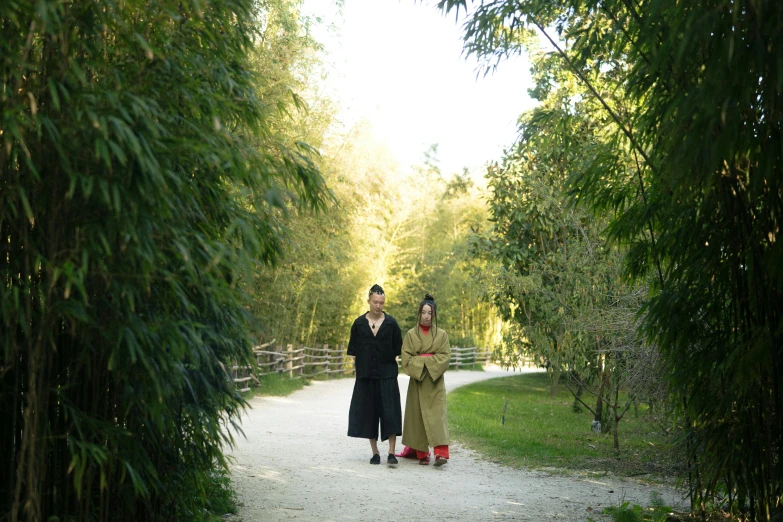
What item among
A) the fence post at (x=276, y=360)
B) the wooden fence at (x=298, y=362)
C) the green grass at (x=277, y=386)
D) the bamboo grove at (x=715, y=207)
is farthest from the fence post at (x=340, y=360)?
the bamboo grove at (x=715, y=207)

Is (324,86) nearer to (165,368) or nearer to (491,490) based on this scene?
(491,490)

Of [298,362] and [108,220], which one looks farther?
[298,362]

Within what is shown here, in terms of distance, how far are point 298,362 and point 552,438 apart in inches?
413

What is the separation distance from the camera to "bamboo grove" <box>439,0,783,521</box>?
3338 millimetres

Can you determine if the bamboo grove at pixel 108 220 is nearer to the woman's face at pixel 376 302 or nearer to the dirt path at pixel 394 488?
the dirt path at pixel 394 488

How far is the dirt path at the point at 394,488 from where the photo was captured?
5.88m

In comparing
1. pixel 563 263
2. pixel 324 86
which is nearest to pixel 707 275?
pixel 563 263

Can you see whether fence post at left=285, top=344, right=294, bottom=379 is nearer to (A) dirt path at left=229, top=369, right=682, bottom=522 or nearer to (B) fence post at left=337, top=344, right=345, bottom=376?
(B) fence post at left=337, top=344, right=345, bottom=376

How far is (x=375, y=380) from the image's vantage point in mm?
Answer: 8055

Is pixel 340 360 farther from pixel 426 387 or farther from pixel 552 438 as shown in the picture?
pixel 426 387

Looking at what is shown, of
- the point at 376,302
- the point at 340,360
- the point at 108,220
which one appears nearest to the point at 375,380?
the point at 376,302

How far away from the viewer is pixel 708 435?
4.45 meters

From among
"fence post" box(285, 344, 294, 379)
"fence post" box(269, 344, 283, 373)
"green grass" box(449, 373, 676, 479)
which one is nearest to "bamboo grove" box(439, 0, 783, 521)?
"green grass" box(449, 373, 676, 479)

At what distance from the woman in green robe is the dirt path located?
0.23 meters
